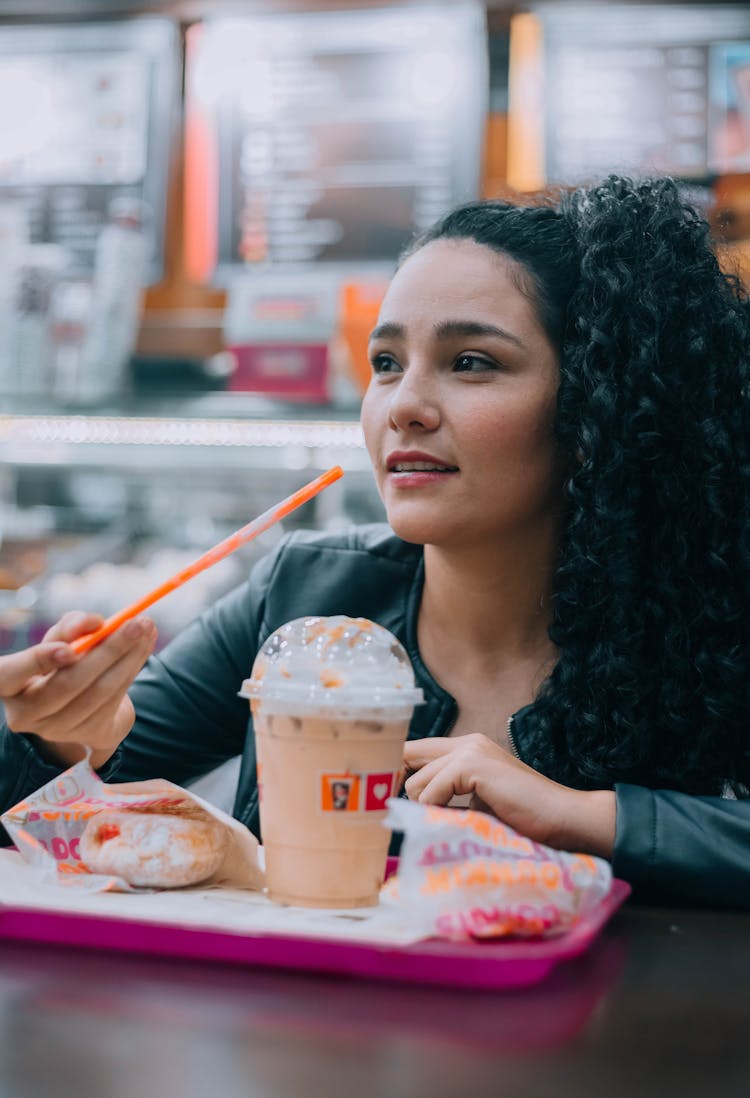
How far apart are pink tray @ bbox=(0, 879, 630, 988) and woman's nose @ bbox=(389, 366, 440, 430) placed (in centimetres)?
66

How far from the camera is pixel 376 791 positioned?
0.86m

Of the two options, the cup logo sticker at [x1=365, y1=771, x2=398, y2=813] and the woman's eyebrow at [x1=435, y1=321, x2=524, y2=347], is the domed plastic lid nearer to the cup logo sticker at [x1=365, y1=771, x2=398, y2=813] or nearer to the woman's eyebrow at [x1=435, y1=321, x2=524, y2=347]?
the cup logo sticker at [x1=365, y1=771, x2=398, y2=813]

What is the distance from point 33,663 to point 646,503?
0.82 m

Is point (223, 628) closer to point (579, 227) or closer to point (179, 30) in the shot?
point (579, 227)

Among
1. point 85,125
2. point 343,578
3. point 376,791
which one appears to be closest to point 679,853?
point 376,791

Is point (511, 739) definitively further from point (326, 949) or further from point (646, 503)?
point (326, 949)

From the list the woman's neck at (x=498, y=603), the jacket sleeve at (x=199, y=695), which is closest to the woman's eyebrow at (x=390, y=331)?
the woman's neck at (x=498, y=603)

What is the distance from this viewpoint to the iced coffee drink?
2.79 ft

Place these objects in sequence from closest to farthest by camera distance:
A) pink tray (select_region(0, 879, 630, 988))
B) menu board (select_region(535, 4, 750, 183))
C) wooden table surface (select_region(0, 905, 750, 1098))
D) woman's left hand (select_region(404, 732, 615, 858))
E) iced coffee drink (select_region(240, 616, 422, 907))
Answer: wooden table surface (select_region(0, 905, 750, 1098)) → pink tray (select_region(0, 879, 630, 988)) → iced coffee drink (select_region(240, 616, 422, 907)) → woman's left hand (select_region(404, 732, 615, 858)) → menu board (select_region(535, 4, 750, 183))

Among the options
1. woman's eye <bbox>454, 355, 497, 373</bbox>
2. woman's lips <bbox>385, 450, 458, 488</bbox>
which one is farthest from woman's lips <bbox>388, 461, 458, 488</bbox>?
woman's eye <bbox>454, 355, 497, 373</bbox>

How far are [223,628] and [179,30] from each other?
2.06 m

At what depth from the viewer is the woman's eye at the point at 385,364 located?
4.81ft

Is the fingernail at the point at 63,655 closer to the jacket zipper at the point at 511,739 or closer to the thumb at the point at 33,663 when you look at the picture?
the thumb at the point at 33,663

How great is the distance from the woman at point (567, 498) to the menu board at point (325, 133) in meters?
1.33
